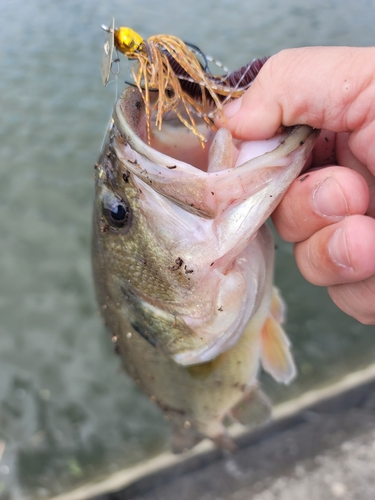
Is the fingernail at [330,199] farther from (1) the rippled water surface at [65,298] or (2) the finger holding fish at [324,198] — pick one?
(1) the rippled water surface at [65,298]

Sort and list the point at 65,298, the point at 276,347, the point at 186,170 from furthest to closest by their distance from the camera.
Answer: the point at 65,298, the point at 276,347, the point at 186,170

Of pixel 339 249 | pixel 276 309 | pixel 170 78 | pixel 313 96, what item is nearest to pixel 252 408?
pixel 276 309

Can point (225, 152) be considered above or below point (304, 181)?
above

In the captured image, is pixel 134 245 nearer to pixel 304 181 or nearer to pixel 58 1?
pixel 304 181

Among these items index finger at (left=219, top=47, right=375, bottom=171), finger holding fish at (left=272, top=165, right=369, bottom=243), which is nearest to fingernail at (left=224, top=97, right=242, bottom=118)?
index finger at (left=219, top=47, right=375, bottom=171)

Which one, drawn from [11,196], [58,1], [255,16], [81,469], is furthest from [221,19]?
[81,469]

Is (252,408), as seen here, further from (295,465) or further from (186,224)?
(186,224)

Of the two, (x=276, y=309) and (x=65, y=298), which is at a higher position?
(x=276, y=309)
